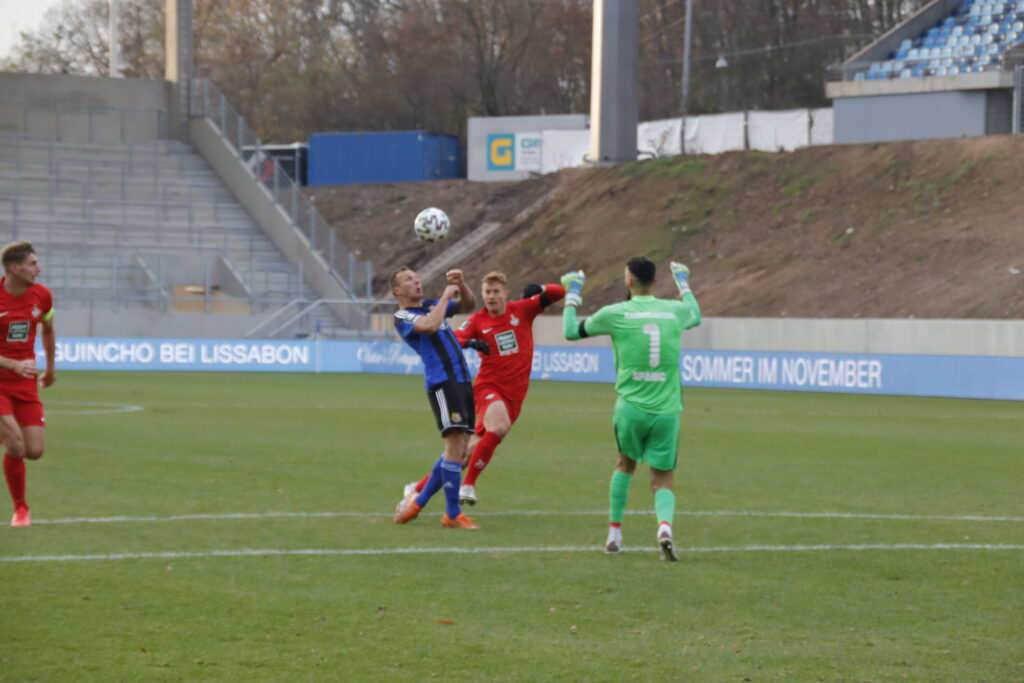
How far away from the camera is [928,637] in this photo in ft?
25.1

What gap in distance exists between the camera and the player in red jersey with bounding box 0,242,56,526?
35.7 ft

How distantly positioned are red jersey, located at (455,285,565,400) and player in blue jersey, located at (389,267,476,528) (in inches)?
50.8

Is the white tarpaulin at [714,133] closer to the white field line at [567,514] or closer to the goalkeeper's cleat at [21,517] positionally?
the white field line at [567,514]

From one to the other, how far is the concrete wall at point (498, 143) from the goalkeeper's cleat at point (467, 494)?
49452mm

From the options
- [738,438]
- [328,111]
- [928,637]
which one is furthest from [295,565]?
[328,111]

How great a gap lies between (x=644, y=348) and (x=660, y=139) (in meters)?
50.9

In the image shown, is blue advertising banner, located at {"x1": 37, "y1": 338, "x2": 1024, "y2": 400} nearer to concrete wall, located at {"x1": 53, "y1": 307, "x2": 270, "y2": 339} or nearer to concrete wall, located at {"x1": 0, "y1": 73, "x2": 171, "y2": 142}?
concrete wall, located at {"x1": 53, "y1": 307, "x2": 270, "y2": 339}

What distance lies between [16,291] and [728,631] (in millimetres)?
6026

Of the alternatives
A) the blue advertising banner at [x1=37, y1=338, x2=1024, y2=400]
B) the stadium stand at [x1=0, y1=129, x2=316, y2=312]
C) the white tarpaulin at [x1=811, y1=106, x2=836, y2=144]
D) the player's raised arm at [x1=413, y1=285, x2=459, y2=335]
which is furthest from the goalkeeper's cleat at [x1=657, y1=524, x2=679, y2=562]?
the white tarpaulin at [x1=811, y1=106, x2=836, y2=144]

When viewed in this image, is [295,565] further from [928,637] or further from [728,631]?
[928,637]

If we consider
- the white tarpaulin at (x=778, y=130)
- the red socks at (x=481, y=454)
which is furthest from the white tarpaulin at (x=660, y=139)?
the red socks at (x=481, y=454)

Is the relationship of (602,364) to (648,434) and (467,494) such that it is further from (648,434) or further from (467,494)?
(648,434)

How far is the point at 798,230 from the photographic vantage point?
47.2 m

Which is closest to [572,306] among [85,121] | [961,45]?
[961,45]
